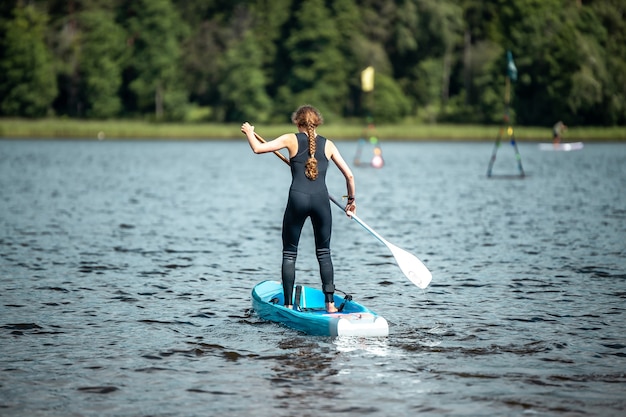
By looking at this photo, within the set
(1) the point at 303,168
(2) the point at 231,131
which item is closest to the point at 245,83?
(2) the point at 231,131

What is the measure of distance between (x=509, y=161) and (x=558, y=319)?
54.4m

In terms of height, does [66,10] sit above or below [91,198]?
above

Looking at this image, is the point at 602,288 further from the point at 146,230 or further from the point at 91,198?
the point at 91,198

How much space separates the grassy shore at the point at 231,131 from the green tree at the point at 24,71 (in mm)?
2110

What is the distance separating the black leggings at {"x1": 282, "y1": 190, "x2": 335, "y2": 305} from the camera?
38.4 ft

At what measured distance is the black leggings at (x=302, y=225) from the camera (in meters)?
11.7

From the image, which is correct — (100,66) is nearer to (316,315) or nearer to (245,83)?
(245,83)

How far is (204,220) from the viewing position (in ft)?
86.8

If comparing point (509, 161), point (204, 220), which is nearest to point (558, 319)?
point (204, 220)

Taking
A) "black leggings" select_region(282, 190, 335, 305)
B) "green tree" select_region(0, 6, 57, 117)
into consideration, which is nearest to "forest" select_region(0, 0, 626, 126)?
"green tree" select_region(0, 6, 57, 117)

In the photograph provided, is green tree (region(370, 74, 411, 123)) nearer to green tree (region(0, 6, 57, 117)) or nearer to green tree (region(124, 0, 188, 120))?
green tree (region(124, 0, 188, 120))

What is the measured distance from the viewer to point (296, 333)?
1188 centimetres

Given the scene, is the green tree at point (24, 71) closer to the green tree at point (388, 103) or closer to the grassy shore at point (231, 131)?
the grassy shore at point (231, 131)

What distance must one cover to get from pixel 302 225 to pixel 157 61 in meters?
102
